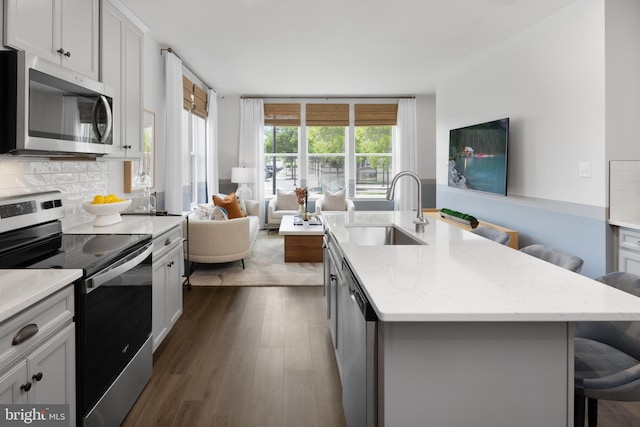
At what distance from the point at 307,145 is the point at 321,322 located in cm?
570

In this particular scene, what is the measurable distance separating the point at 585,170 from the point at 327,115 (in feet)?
18.5

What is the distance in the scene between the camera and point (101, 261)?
5.89ft

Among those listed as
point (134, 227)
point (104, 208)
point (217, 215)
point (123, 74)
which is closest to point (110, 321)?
point (134, 227)

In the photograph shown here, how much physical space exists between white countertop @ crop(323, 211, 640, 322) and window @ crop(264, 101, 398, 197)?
22.0ft

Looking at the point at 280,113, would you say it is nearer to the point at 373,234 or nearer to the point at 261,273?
the point at 261,273

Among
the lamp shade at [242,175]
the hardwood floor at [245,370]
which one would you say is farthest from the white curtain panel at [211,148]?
the hardwood floor at [245,370]

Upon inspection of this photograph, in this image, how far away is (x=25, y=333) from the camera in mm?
1297

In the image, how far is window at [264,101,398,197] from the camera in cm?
870

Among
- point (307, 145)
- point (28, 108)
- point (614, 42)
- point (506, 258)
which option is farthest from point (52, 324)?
point (307, 145)

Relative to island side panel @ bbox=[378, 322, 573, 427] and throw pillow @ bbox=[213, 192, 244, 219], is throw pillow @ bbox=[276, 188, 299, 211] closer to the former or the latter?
throw pillow @ bbox=[213, 192, 244, 219]

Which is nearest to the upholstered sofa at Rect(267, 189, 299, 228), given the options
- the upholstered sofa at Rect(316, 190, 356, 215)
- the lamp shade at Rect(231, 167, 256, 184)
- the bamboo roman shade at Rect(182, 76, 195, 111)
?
the upholstered sofa at Rect(316, 190, 356, 215)

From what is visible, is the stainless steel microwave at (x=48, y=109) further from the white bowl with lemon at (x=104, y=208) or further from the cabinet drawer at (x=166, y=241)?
the cabinet drawer at (x=166, y=241)

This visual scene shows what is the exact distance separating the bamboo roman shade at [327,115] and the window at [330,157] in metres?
0.11

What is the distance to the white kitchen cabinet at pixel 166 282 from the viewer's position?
2664 millimetres
